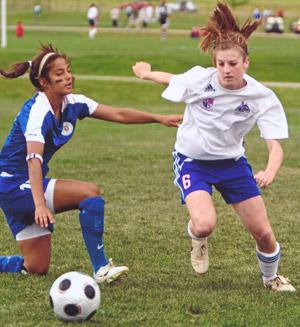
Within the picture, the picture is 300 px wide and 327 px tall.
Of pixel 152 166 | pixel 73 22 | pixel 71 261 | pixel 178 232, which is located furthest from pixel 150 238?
pixel 73 22

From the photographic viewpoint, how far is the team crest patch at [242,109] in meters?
7.36

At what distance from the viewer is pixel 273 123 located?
24.2 ft

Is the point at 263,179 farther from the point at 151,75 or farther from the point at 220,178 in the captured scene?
the point at 151,75

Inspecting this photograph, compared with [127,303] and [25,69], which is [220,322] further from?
[25,69]

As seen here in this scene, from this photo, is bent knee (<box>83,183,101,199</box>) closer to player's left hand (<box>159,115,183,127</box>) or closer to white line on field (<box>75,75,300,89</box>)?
player's left hand (<box>159,115,183,127</box>)

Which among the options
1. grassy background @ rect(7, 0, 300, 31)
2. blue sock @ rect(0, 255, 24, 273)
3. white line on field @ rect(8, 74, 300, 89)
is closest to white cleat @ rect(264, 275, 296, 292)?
blue sock @ rect(0, 255, 24, 273)

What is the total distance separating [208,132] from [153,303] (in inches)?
51.5

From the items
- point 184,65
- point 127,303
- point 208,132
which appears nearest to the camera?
point 127,303

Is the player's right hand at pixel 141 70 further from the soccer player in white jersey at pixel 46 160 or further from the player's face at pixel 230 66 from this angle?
the player's face at pixel 230 66

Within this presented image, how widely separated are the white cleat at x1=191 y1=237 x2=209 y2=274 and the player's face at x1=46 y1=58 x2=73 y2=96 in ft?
4.90

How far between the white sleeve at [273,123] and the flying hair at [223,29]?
1.51 ft

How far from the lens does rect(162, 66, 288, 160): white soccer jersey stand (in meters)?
7.36

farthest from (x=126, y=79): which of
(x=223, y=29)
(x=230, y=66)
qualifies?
(x=230, y=66)

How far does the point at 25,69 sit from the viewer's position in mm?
7629
